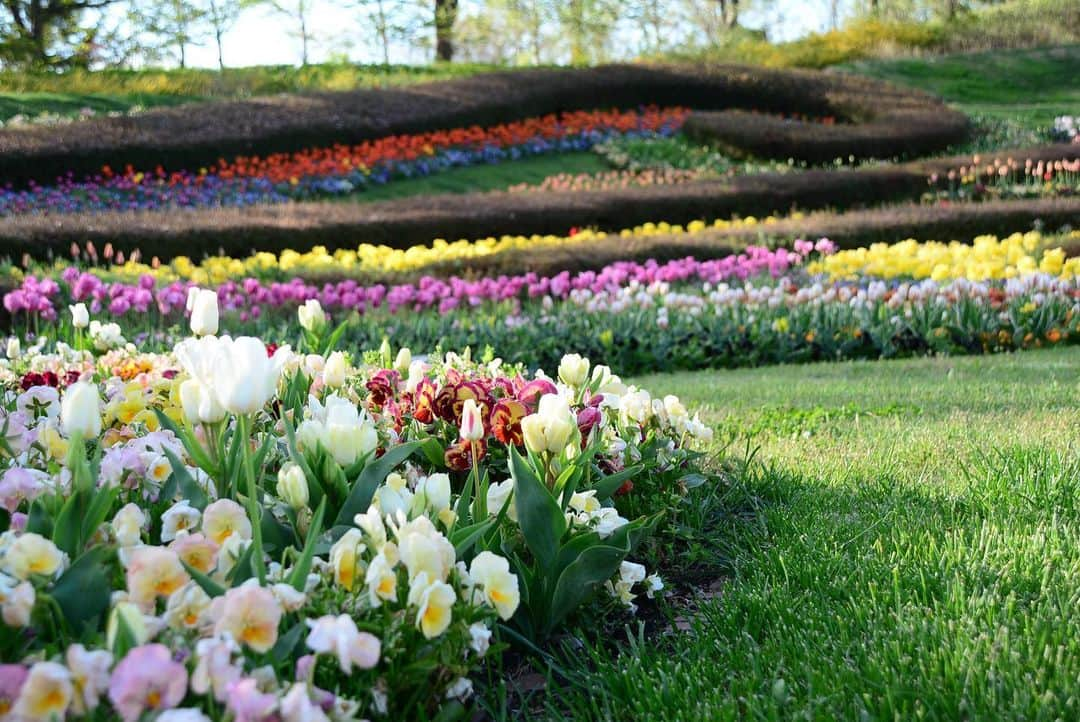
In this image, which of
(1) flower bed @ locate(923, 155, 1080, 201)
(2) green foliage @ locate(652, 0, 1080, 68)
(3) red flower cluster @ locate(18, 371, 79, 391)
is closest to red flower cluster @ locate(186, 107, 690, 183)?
(1) flower bed @ locate(923, 155, 1080, 201)

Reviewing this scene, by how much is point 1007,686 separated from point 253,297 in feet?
20.2

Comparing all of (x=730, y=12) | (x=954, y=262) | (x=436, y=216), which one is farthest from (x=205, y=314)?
(x=730, y=12)

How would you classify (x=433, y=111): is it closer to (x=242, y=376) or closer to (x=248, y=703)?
(x=242, y=376)

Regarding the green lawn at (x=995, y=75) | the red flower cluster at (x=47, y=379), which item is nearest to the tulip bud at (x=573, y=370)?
the red flower cluster at (x=47, y=379)

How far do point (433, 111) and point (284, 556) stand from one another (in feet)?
55.5

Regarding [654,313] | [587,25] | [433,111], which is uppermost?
[587,25]

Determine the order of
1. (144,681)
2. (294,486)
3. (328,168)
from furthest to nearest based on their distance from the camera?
(328,168), (294,486), (144,681)

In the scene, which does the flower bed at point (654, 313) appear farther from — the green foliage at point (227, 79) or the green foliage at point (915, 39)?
the green foliage at point (915, 39)

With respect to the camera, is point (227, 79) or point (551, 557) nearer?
point (551, 557)

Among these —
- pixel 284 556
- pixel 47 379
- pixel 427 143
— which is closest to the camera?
pixel 284 556

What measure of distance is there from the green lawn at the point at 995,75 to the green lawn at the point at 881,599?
21484 millimetres

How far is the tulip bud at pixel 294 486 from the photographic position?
182cm

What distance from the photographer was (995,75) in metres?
25.3

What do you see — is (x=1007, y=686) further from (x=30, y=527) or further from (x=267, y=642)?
(x=30, y=527)
